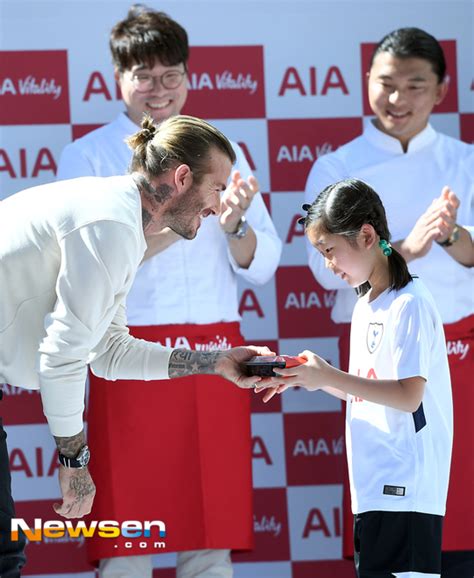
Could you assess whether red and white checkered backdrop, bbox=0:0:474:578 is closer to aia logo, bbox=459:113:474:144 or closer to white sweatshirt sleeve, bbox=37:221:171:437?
aia logo, bbox=459:113:474:144

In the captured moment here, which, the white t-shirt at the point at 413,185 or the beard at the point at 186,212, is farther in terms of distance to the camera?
the white t-shirt at the point at 413,185

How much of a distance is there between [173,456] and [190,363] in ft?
2.71

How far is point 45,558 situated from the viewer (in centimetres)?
462

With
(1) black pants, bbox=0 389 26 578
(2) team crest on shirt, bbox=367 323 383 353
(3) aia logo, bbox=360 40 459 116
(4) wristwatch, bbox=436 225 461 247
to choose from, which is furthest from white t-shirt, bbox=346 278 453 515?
(3) aia logo, bbox=360 40 459 116

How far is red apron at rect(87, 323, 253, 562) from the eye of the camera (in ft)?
13.0

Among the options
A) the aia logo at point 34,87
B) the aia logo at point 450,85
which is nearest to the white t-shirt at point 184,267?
the aia logo at point 34,87

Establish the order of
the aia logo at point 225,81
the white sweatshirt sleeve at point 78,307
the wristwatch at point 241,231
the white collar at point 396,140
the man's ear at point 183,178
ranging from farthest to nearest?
the aia logo at point 225,81 < the white collar at point 396,140 < the wristwatch at point 241,231 < the man's ear at point 183,178 < the white sweatshirt sleeve at point 78,307

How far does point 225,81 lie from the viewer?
4.67 meters

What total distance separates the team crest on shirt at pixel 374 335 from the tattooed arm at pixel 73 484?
91 cm

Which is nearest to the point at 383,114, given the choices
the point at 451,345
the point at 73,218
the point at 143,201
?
the point at 451,345

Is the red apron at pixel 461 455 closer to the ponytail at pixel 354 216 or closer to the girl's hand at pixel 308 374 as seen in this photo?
the ponytail at pixel 354 216

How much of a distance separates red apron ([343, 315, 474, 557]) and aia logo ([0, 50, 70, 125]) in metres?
1.80

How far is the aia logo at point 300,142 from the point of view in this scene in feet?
15.4

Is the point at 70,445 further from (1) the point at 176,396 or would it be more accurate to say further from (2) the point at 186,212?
(1) the point at 176,396
